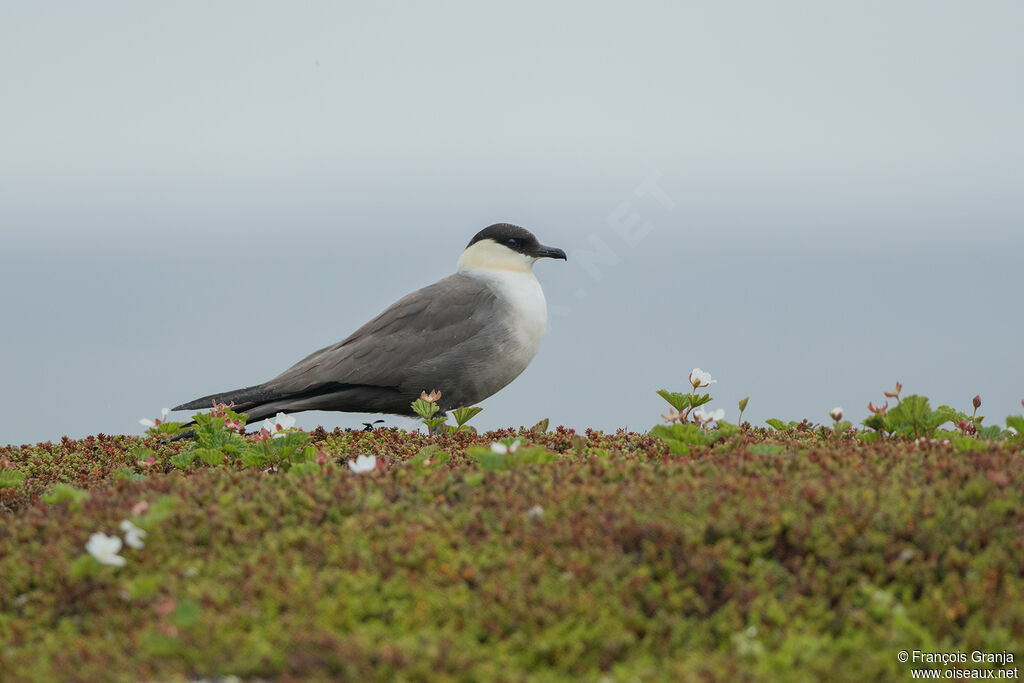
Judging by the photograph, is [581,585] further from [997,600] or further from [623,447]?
[623,447]

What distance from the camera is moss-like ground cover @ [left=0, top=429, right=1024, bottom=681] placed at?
11.4ft

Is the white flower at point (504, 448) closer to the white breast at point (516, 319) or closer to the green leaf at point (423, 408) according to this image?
the green leaf at point (423, 408)

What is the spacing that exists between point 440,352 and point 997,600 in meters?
6.32

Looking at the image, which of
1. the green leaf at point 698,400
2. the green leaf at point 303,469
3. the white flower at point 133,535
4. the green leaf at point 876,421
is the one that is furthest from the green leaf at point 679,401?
the white flower at point 133,535

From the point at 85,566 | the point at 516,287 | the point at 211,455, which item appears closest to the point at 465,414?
the point at 211,455

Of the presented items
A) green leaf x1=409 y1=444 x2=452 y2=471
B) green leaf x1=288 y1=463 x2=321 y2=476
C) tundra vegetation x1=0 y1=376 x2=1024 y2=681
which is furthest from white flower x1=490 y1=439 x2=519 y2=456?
green leaf x1=288 y1=463 x2=321 y2=476

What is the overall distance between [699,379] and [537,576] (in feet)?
10.1

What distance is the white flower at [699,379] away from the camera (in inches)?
265

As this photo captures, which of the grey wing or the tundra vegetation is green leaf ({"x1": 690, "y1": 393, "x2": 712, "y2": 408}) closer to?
the tundra vegetation

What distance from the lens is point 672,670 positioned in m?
3.40

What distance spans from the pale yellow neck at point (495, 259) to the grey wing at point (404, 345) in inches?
24.4

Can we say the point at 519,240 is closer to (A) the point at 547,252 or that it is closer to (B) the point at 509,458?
(A) the point at 547,252

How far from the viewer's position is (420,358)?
9.55 m

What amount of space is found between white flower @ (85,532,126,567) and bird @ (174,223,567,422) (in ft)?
16.6
